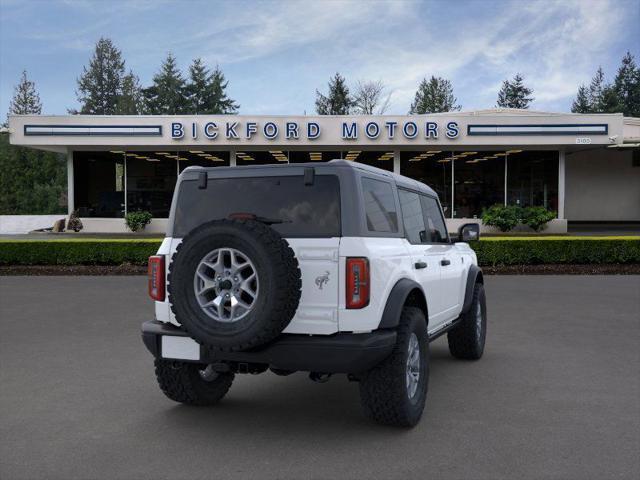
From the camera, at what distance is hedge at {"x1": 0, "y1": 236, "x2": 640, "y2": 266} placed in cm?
1656

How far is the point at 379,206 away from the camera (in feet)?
15.9

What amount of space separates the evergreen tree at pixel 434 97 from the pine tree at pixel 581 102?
1762cm

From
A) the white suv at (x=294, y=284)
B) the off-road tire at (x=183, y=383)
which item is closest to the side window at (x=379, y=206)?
the white suv at (x=294, y=284)

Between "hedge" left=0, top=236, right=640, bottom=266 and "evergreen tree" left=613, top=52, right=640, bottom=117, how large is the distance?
70826 millimetres

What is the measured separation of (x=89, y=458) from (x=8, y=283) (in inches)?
457

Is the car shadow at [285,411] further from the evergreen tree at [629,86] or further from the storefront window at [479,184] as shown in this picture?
the evergreen tree at [629,86]

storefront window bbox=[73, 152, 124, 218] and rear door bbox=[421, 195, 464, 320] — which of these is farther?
storefront window bbox=[73, 152, 124, 218]

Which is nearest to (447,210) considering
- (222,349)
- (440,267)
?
(440,267)

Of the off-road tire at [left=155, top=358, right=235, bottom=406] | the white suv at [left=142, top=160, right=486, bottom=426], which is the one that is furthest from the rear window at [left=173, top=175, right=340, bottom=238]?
the off-road tire at [left=155, top=358, right=235, bottom=406]

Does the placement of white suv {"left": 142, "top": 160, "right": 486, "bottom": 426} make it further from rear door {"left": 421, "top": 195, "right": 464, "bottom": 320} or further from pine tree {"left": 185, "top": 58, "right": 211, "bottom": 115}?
pine tree {"left": 185, "top": 58, "right": 211, "bottom": 115}

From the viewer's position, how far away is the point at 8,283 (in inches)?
564

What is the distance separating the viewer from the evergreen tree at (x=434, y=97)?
76375mm

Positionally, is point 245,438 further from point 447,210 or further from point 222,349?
point 447,210

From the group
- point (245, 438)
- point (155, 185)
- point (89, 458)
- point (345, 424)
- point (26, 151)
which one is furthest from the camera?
point (26, 151)
